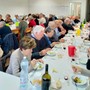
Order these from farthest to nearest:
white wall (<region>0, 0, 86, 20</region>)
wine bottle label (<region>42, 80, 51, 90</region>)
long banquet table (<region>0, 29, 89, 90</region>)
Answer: white wall (<region>0, 0, 86, 20</region>) < long banquet table (<region>0, 29, 89, 90</region>) < wine bottle label (<region>42, 80, 51, 90</region>)

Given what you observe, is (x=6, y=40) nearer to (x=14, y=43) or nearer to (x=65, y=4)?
(x=14, y=43)

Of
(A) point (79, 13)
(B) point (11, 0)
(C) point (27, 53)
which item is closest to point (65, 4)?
(A) point (79, 13)

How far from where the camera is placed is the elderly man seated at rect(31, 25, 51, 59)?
10.5ft

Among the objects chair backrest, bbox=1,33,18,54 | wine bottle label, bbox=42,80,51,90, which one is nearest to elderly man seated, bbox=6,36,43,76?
wine bottle label, bbox=42,80,51,90

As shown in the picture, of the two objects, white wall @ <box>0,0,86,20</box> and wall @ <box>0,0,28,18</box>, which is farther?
white wall @ <box>0,0,86,20</box>

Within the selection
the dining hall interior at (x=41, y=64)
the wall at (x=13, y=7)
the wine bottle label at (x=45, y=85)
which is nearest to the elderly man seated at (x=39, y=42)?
the dining hall interior at (x=41, y=64)

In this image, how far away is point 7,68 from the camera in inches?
97.7

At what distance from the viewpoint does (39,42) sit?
3635 millimetres

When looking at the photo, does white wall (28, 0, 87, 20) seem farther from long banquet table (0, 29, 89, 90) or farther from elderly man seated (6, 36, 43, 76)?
elderly man seated (6, 36, 43, 76)

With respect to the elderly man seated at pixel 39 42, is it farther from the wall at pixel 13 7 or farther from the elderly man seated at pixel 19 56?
the wall at pixel 13 7

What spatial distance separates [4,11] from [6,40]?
883 centimetres

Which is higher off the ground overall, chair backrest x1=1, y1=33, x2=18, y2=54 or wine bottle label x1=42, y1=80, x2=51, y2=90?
wine bottle label x1=42, y1=80, x2=51, y2=90

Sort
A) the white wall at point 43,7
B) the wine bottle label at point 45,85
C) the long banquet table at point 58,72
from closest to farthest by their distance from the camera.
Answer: the wine bottle label at point 45,85 → the long banquet table at point 58,72 → the white wall at point 43,7

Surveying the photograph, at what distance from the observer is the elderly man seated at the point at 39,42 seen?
3.20 meters
